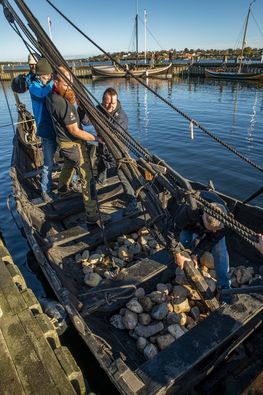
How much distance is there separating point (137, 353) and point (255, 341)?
1.61 metres

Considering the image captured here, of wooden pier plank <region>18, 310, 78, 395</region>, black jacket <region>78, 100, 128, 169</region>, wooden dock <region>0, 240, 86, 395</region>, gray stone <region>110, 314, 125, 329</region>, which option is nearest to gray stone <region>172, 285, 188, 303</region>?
gray stone <region>110, 314, 125, 329</region>

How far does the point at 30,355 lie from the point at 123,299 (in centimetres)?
169

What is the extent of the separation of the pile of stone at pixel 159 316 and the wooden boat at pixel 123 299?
14cm

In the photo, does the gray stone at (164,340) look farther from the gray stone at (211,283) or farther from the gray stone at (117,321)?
the gray stone at (211,283)

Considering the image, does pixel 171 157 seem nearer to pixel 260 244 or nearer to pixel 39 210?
pixel 39 210

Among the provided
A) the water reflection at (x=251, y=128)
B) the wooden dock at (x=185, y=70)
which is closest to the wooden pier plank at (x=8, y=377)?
the water reflection at (x=251, y=128)

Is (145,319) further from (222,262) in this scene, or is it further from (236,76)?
(236,76)

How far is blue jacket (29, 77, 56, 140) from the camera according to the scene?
601 centimetres

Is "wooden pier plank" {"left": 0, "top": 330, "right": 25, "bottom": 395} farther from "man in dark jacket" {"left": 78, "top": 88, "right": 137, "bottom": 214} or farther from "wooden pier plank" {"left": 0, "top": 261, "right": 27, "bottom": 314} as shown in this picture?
"man in dark jacket" {"left": 78, "top": 88, "right": 137, "bottom": 214}

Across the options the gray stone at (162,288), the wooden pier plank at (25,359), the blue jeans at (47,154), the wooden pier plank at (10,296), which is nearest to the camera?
the wooden pier plank at (25,359)

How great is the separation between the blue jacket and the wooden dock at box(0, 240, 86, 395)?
361cm

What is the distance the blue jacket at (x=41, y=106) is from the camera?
6012mm

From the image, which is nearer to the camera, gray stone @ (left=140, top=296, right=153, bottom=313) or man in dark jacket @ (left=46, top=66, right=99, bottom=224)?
gray stone @ (left=140, top=296, right=153, bottom=313)

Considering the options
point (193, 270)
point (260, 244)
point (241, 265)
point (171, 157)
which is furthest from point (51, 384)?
point (171, 157)
